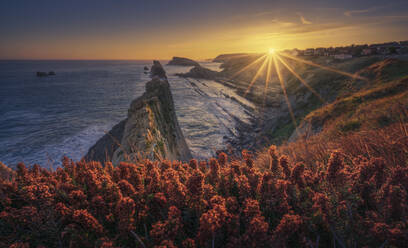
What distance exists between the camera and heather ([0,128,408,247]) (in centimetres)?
126

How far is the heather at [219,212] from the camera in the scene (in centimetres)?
126

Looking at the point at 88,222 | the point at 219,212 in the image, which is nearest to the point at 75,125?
the point at 88,222

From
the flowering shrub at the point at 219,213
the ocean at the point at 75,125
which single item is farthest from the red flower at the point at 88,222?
the ocean at the point at 75,125

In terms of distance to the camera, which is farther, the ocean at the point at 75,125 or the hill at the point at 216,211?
the ocean at the point at 75,125

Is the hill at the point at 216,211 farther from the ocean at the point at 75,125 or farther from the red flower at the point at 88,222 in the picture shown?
the ocean at the point at 75,125

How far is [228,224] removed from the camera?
141 centimetres

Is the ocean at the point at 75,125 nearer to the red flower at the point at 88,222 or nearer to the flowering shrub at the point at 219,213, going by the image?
Result: the flowering shrub at the point at 219,213

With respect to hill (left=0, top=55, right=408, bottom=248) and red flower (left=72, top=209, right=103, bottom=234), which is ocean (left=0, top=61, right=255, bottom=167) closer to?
hill (left=0, top=55, right=408, bottom=248)

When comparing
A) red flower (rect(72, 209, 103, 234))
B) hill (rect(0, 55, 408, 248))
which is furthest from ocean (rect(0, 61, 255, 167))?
red flower (rect(72, 209, 103, 234))

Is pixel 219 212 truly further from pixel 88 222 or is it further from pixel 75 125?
pixel 75 125

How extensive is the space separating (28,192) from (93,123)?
95.8ft

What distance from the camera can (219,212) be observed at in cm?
138

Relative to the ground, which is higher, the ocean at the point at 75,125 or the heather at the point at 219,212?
the heather at the point at 219,212

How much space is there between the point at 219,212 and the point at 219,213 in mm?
14
